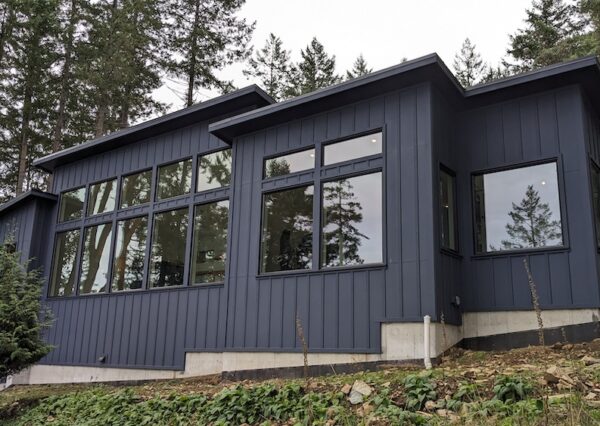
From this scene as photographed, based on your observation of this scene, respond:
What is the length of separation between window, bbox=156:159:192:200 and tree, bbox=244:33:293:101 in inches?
573

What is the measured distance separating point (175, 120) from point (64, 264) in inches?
170

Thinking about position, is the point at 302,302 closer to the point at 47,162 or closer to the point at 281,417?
the point at 281,417

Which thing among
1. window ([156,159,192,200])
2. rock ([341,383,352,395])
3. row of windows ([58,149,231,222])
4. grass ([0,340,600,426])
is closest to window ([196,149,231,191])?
row of windows ([58,149,231,222])

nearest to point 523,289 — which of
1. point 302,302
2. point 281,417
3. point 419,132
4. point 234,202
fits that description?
point 419,132

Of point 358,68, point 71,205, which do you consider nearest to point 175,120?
point 71,205

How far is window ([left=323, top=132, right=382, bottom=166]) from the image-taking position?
750cm

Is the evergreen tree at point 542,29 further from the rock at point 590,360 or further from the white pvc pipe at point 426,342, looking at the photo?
the rock at point 590,360

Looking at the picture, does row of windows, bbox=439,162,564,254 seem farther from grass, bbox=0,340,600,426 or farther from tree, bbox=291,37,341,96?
tree, bbox=291,37,341,96

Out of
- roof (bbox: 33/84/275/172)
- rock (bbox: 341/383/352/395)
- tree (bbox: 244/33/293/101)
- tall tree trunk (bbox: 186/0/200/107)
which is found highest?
tree (bbox: 244/33/293/101)

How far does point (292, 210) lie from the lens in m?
8.08

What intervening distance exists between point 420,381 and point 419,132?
3.66 metres

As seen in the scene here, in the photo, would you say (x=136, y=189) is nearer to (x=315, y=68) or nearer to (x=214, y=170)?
(x=214, y=170)

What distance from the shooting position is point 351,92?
299 inches

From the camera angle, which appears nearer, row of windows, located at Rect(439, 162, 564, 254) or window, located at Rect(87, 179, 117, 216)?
row of windows, located at Rect(439, 162, 564, 254)
